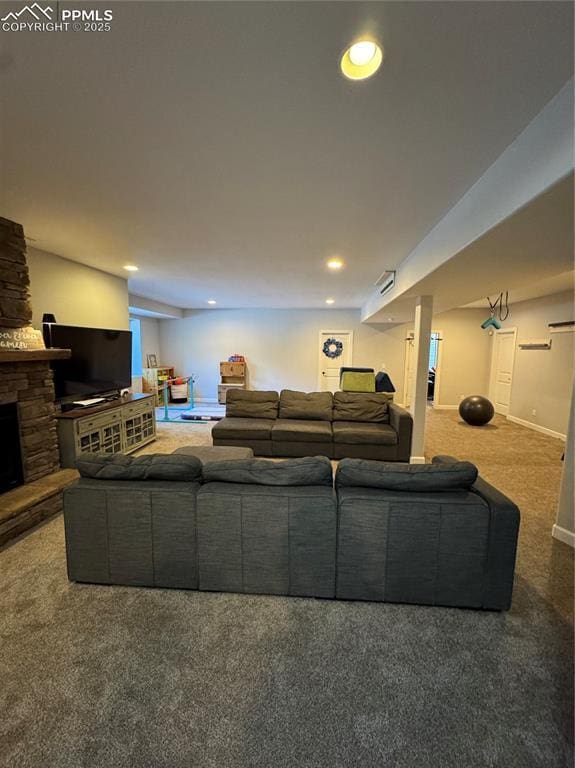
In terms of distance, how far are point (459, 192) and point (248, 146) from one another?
145cm

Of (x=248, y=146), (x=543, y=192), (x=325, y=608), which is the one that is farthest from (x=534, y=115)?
(x=325, y=608)

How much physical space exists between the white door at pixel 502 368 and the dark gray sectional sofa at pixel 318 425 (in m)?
4.12

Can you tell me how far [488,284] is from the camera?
3393mm

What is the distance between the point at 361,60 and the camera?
1.21 meters

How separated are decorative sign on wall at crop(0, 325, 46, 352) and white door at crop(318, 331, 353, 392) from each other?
633 centimetres

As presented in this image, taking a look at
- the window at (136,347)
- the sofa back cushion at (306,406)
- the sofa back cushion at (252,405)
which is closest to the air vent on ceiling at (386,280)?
the sofa back cushion at (306,406)

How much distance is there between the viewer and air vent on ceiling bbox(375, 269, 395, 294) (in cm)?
431

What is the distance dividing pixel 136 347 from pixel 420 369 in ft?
21.6

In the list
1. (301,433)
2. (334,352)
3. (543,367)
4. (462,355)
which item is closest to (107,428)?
(301,433)

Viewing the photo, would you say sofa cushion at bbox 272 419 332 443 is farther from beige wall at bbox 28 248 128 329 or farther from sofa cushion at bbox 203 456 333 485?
beige wall at bbox 28 248 128 329

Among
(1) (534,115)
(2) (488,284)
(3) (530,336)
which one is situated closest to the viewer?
(1) (534,115)

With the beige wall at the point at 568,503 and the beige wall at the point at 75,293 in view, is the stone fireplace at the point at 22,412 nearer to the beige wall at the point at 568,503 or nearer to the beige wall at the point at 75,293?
the beige wall at the point at 75,293

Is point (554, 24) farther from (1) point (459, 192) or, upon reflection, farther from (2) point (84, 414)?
(2) point (84, 414)

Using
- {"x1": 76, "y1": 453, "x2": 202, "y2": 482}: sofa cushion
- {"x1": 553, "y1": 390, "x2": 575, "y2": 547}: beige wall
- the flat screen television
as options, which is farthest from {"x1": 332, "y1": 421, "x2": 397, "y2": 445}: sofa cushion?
the flat screen television
